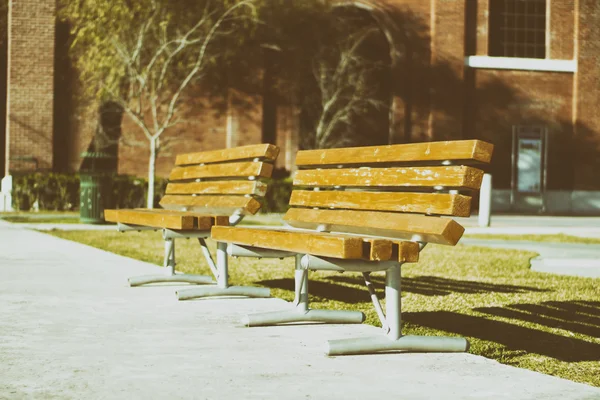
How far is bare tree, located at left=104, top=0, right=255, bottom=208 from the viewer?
76.1ft

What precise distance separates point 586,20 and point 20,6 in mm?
19036

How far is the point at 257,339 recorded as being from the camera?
537 cm

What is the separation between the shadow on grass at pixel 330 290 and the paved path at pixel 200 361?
807mm

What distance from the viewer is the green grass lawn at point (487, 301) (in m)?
5.42

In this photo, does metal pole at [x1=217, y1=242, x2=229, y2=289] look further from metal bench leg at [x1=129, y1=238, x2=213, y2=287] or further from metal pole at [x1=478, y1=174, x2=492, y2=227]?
metal pole at [x1=478, y1=174, x2=492, y2=227]

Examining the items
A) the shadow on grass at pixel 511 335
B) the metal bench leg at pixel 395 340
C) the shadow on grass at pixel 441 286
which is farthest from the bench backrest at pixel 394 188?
the shadow on grass at pixel 441 286

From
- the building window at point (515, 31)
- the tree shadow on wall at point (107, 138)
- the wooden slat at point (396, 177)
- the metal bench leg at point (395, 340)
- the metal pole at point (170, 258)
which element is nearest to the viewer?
the wooden slat at point (396, 177)

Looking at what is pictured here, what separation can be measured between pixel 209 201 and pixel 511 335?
9.39ft

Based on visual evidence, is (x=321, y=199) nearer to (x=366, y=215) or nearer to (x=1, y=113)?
(x=366, y=215)

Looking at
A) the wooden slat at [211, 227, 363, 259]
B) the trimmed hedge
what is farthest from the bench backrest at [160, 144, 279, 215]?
the trimmed hedge

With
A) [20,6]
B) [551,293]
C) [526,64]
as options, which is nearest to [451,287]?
[551,293]

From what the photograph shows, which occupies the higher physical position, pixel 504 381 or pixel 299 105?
pixel 299 105

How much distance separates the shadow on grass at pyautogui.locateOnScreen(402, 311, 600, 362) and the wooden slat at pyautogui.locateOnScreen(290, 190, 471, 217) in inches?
39.4

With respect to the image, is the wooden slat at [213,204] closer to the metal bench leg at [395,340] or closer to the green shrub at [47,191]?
the metal bench leg at [395,340]
